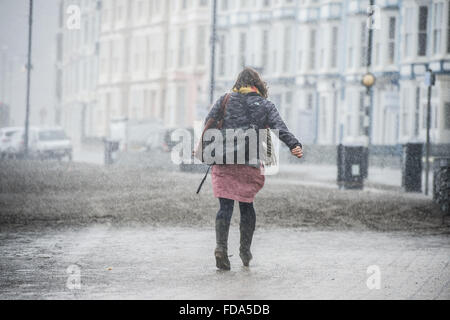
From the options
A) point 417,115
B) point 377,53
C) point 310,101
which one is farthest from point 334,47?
point 417,115

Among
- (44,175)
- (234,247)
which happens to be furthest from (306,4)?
(234,247)

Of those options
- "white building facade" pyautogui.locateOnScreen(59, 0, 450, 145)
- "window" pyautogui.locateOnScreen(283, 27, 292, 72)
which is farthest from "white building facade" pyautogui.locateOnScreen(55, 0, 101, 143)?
"window" pyautogui.locateOnScreen(283, 27, 292, 72)

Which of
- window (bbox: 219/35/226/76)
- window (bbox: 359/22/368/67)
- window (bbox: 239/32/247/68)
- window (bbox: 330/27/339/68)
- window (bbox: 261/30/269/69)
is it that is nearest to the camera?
window (bbox: 359/22/368/67)

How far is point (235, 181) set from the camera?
8.88m

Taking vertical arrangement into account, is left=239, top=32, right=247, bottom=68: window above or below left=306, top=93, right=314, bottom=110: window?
above

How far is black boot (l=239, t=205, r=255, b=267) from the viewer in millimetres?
8961

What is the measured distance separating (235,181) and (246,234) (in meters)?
0.50

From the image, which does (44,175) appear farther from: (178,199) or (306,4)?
(306,4)

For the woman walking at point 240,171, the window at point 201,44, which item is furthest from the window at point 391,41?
the woman walking at point 240,171

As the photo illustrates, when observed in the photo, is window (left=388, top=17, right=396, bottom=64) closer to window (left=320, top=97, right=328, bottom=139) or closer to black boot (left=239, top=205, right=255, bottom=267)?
window (left=320, top=97, right=328, bottom=139)

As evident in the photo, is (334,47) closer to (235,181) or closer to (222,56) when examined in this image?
(222,56)

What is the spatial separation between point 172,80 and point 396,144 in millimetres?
20692

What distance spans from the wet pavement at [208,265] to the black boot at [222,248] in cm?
12

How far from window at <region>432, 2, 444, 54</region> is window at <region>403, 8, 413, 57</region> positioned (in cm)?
A: 153
